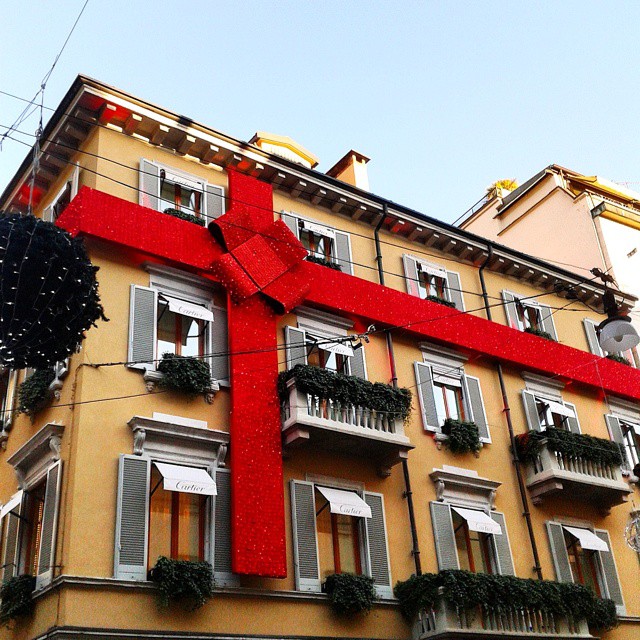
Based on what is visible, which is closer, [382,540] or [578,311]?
[382,540]

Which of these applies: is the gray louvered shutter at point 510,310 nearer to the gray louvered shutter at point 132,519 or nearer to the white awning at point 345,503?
the white awning at point 345,503

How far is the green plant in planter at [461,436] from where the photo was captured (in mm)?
19594

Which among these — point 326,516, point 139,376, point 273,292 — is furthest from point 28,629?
point 273,292

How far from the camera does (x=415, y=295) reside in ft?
72.8

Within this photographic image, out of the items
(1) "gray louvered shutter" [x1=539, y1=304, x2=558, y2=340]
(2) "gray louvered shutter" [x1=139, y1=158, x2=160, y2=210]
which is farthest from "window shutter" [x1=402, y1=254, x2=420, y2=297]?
(2) "gray louvered shutter" [x1=139, y1=158, x2=160, y2=210]

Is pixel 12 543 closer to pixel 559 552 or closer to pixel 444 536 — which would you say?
pixel 444 536

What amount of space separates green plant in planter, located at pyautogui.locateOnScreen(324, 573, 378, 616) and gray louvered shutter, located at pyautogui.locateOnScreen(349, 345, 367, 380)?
4.71 metres

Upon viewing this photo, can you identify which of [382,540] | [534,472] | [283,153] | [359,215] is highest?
[283,153]

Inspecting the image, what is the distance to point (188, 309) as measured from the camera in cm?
1719

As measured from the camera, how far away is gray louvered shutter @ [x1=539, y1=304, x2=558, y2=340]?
82.1 feet

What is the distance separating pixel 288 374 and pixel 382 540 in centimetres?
393

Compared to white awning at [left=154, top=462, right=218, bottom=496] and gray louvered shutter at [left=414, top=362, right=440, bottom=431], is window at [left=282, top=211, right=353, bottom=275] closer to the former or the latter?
gray louvered shutter at [left=414, top=362, right=440, bottom=431]

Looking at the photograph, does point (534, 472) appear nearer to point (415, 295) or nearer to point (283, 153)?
point (415, 295)

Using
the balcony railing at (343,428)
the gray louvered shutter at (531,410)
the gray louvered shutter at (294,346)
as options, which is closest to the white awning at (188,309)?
the gray louvered shutter at (294,346)
